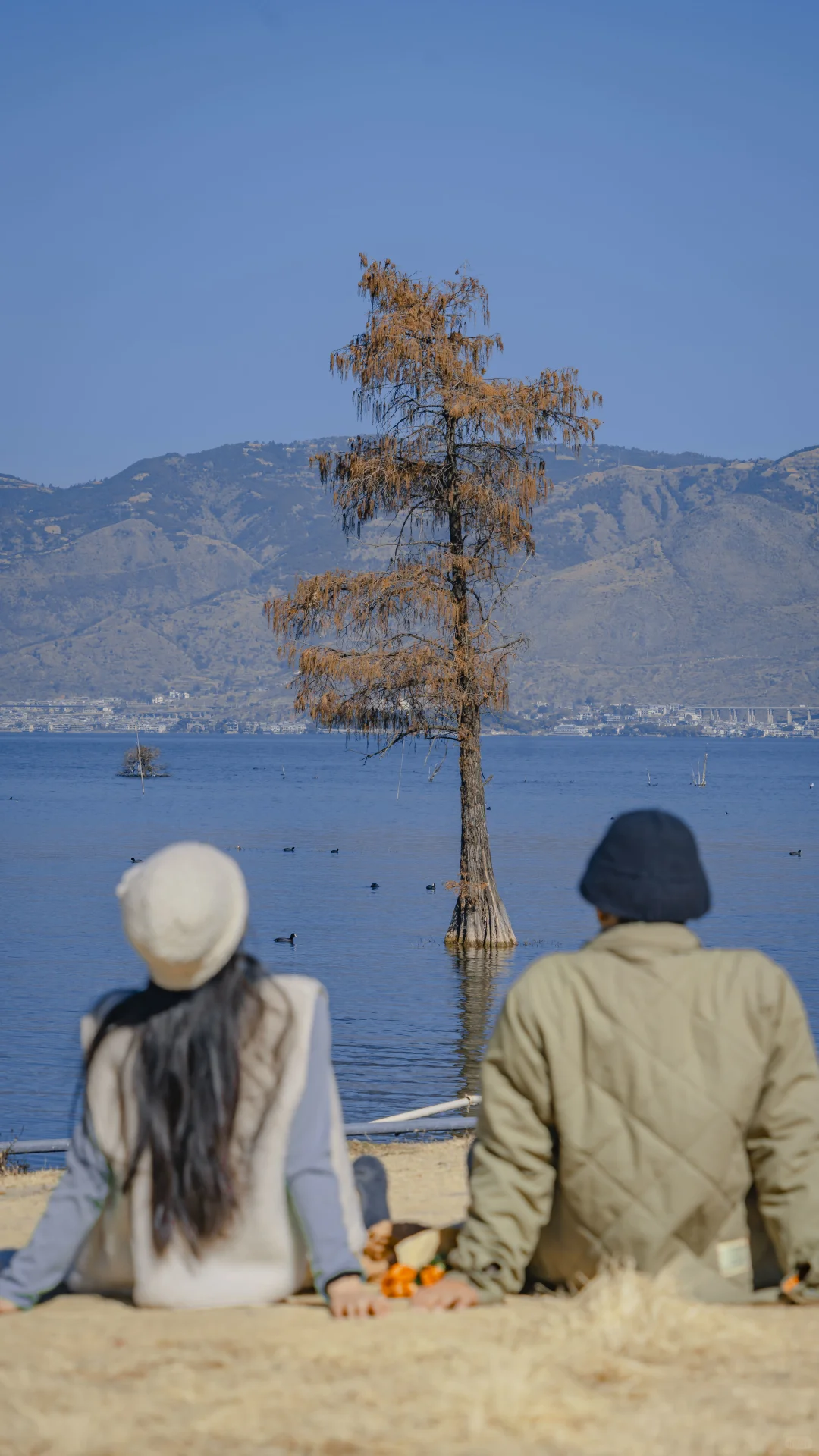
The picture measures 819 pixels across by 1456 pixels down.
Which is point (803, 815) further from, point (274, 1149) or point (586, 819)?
point (274, 1149)

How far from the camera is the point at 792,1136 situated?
3.71 meters

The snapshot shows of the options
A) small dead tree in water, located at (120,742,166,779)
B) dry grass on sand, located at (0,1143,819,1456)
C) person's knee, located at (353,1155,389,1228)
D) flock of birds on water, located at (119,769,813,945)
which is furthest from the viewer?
small dead tree in water, located at (120,742,166,779)

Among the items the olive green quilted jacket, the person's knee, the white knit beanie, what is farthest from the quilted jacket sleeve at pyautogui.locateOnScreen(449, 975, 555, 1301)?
the white knit beanie

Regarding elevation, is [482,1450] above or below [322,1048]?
below

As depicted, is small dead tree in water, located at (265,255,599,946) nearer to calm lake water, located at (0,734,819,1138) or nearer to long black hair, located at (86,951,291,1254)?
calm lake water, located at (0,734,819,1138)

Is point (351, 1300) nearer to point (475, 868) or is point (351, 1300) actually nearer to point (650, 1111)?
point (650, 1111)

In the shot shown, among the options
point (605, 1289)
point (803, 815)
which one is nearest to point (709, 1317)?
point (605, 1289)

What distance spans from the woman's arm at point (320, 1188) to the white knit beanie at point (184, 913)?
0.29 metres

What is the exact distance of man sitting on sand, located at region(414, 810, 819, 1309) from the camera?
365 centimetres

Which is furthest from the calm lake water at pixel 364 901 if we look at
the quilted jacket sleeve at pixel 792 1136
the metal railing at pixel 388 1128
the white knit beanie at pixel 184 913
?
the quilted jacket sleeve at pixel 792 1136

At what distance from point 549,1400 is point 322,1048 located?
37.4 inches

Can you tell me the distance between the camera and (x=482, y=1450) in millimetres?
2859

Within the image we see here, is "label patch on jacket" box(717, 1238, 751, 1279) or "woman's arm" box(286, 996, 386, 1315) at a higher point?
"woman's arm" box(286, 996, 386, 1315)

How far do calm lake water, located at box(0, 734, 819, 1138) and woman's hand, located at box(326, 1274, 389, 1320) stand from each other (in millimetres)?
9449
